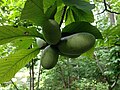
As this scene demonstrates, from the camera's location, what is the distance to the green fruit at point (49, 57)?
419mm

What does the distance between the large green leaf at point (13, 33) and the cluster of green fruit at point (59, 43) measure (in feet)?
0.14

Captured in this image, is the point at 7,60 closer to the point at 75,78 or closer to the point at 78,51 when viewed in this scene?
the point at 78,51

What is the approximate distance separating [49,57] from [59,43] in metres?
0.03

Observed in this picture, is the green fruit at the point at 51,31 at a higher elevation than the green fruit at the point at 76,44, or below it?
higher

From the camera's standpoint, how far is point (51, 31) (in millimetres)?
407

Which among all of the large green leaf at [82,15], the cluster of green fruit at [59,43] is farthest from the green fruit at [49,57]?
the large green leaf at [82,15]

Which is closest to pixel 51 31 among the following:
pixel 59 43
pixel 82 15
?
pixel 59 43

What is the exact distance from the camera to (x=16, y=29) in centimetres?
44

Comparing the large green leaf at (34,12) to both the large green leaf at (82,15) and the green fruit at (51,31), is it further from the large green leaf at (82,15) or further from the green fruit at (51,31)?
the large green leaf at (82,15)

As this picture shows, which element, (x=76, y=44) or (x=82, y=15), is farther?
(x=82, y=15)

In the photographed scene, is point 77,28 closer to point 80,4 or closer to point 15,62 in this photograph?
point 80,4

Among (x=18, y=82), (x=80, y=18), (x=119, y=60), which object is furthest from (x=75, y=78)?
(x=80, y=18)

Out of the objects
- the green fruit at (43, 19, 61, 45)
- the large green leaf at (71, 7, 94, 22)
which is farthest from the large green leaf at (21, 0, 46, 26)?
the large green leaf at (71, 7, 94, 22)

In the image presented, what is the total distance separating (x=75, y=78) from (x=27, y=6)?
4.27 m
